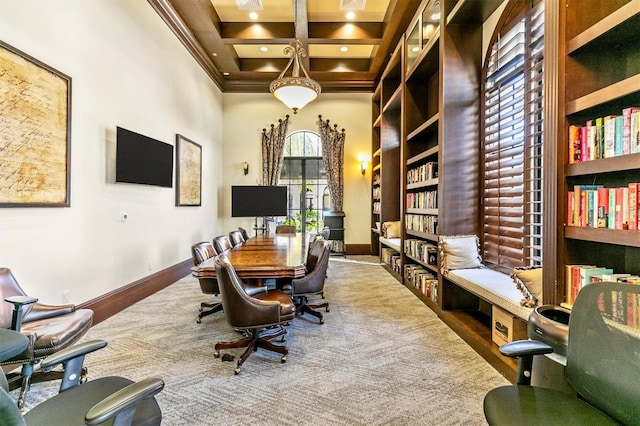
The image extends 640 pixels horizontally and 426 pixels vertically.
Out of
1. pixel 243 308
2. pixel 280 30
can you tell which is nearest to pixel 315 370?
pixel 243 308

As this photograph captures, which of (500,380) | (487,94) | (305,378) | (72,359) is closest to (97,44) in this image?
(72,359)

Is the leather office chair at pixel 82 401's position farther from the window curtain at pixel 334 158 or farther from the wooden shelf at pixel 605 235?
the window curtain at pixel 334 158

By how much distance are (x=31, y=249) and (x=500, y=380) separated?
377cm

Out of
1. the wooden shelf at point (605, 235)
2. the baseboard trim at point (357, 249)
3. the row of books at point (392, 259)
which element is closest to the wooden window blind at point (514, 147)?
the wooden shelf at point (605, 235)

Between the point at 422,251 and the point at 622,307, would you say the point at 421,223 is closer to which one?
the point at 422,251

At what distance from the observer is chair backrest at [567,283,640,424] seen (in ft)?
3.72

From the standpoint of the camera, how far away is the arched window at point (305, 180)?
803cm

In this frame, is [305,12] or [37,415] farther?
[305,12]

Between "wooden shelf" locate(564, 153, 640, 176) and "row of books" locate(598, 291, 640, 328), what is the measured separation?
73 cm

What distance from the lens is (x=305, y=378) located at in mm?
2221

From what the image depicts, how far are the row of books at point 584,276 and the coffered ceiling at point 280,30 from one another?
4.38m

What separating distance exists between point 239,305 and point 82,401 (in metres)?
1.07

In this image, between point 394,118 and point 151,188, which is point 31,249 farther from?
point 394,118

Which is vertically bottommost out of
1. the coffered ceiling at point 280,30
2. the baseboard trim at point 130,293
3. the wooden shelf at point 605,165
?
the baseboard trim at point 130,293
